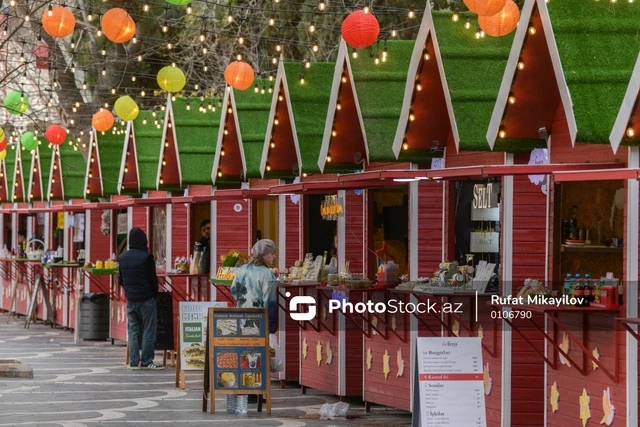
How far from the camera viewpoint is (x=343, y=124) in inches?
660

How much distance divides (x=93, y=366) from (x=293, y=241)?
4.04 metres

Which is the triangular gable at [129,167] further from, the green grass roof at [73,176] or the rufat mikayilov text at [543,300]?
the rufat mikayilov text at [543,300]

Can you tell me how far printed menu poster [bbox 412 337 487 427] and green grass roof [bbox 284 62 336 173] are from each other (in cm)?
604

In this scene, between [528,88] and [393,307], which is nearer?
[528,88]

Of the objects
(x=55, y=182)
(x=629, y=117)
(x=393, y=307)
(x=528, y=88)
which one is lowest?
(x=393, y=307)

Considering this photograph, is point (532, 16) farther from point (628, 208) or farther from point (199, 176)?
point (199, 176)

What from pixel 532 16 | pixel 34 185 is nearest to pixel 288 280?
pixel 532 16

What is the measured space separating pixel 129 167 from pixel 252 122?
6.40m

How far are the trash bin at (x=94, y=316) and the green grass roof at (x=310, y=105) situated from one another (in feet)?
33.9

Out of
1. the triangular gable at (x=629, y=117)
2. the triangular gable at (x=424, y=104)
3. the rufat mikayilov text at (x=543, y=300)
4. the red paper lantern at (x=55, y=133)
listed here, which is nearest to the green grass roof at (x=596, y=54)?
the triangular gable at (x=629, y=117)

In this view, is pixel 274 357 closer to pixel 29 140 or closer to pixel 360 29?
pixel 360 29

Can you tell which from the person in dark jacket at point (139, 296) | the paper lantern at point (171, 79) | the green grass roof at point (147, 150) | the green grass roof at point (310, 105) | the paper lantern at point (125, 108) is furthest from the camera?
the green grass roof at point (147, 150)

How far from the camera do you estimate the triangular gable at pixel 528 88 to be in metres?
12.3

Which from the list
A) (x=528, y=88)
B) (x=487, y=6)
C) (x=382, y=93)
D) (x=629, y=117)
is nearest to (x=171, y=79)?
(x=382, y=93)
